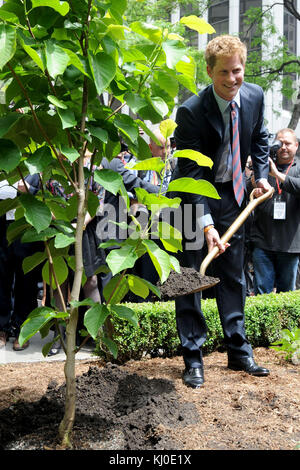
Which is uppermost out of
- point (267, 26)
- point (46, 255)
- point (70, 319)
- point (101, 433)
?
point (267, 26)

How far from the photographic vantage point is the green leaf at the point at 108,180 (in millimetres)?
2338

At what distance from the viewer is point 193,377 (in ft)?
12.8

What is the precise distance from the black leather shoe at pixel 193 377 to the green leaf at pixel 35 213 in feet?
6.78

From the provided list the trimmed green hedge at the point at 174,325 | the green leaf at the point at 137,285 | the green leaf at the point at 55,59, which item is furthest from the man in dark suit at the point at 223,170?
the green leaf at the point at 55,59

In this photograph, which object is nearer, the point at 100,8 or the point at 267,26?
the point at 100,8

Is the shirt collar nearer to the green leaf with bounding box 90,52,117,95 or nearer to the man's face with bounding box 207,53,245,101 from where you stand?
the man's face with bounding box 207,53,245,101

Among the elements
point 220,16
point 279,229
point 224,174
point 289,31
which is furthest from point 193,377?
point 220,16

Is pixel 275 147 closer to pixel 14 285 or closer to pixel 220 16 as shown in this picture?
pixel 14 285

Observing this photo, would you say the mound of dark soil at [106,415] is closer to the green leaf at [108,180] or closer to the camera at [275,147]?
the green leaf at [108,180]

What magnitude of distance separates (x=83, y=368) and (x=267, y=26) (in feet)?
40.8

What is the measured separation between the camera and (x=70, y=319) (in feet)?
8.45

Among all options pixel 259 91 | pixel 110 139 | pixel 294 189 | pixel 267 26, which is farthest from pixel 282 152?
pixel 267 26

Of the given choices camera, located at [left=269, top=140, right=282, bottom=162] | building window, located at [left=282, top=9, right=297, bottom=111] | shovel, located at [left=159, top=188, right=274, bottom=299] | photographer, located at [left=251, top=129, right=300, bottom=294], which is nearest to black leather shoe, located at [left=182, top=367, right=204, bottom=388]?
shovel, located at [left=159, top=188, right=274, bottom=299]
